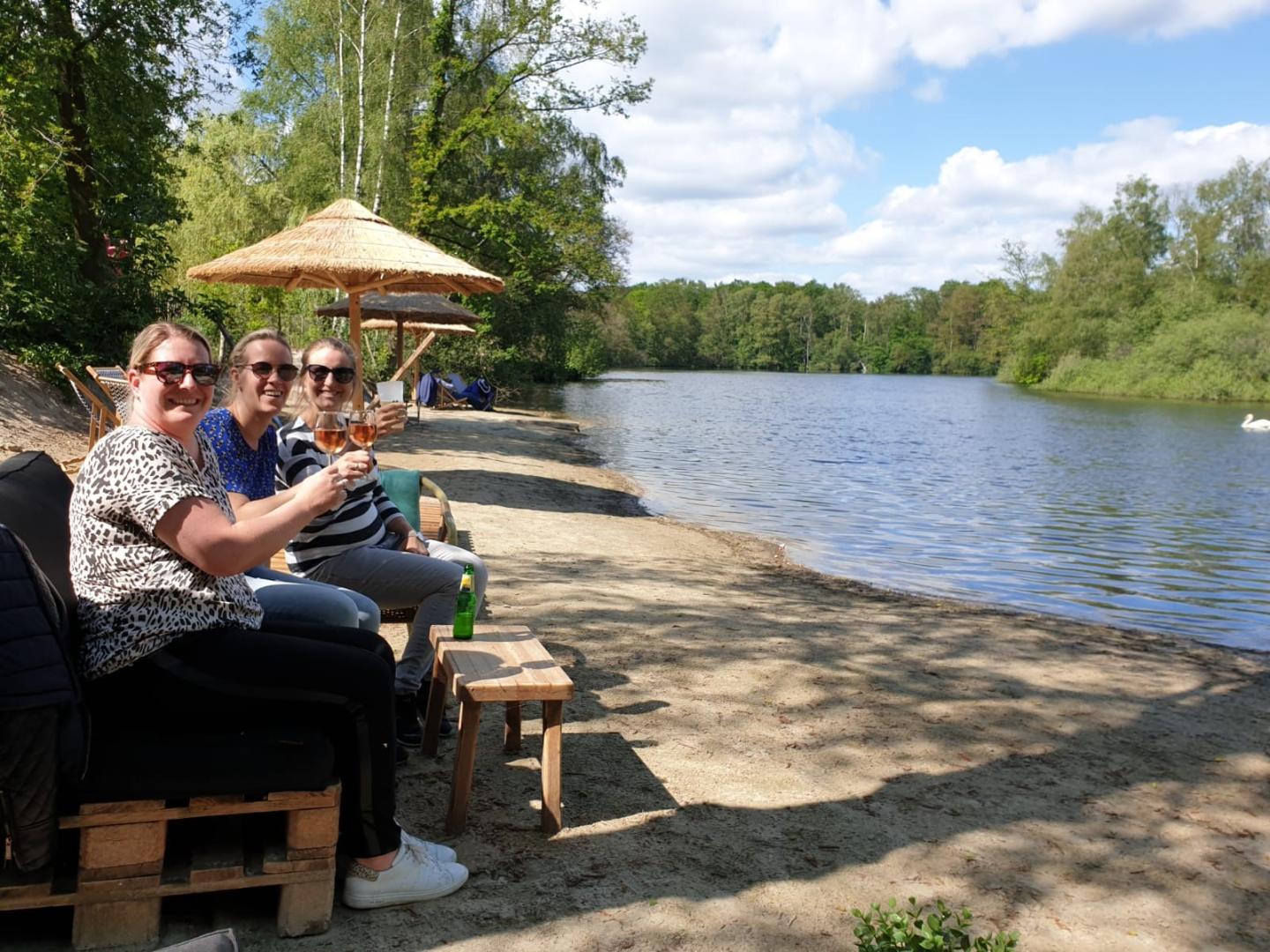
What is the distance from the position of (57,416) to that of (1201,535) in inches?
602

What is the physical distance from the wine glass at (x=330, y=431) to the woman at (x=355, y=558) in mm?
922

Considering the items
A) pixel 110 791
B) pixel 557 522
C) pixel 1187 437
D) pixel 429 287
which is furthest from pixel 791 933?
pixel 1187 437

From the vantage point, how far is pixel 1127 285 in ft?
233

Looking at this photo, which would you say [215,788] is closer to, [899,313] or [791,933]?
[791,933]

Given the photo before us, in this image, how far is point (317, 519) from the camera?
4.23m

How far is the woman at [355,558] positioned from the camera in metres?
4.17

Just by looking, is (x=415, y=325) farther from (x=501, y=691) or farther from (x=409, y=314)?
(x=501, y=691)

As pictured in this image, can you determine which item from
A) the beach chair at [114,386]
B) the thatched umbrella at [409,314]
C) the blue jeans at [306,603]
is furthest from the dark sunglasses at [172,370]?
the thatched umbrella at [409,314]

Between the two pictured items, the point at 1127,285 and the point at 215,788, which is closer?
the point at 215,788

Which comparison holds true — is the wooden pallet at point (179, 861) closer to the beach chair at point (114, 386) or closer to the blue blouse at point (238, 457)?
the blue blouse at point (238, 457)

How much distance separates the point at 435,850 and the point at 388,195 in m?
30.8

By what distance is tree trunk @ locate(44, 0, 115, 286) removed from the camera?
1439 cm

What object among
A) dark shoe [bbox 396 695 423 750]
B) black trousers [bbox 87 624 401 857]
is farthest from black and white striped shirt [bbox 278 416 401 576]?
black trousers [bbox 87 624 401 857]

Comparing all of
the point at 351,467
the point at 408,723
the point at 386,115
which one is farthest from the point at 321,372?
the point at 386,115
